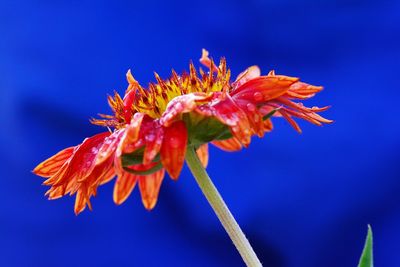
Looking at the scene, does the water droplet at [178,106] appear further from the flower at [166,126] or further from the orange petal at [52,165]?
the orange petal at [52,165]

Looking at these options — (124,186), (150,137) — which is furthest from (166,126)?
(124,186)

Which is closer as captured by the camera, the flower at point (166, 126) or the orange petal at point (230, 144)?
the flower at point (166, 126)

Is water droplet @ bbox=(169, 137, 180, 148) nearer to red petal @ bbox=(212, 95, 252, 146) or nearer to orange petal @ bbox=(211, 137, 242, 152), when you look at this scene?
red petal @ bbox=(212, 95, 252, 146)

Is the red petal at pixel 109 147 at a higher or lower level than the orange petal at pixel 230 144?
lower

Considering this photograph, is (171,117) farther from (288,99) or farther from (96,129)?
(96,129)

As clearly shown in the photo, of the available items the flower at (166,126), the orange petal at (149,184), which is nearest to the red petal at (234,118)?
the flower at (166,126)

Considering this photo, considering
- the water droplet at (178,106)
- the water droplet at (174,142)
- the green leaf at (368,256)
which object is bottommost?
the green leaf at (368,256)

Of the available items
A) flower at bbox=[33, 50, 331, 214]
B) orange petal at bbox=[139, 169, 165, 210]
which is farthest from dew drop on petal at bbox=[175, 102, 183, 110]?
orange petal at bbox=[139, 169, 165, 210]

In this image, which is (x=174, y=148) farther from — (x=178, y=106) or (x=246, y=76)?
(x=246, y=76)
